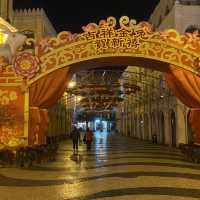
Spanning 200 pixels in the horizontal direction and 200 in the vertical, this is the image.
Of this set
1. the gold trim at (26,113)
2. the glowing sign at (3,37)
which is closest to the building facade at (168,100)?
the gold trim at (26,113)

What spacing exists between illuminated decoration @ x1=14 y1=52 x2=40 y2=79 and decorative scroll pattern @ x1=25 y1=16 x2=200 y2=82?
2.44 ft

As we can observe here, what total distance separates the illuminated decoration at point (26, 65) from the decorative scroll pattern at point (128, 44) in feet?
2.44

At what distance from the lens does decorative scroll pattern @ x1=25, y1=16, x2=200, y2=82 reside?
14.5 meters

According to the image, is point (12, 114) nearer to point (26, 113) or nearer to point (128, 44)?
point (26, 113)

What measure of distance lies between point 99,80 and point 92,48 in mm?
13481

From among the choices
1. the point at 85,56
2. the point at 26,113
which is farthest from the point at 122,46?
the point at 26,113

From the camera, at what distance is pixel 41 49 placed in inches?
588

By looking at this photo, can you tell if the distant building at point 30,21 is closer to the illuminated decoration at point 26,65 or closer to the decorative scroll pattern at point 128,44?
the illuminated decoration at point 26,65

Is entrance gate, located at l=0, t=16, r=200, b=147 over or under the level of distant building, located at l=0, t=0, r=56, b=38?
under

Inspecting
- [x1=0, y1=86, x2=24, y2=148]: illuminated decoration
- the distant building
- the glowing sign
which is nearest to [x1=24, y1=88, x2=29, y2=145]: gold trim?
[x1=0, y1=86, x2=24, y2=148]: illuminated decoration

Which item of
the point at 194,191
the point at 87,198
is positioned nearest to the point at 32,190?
the point at 87,198

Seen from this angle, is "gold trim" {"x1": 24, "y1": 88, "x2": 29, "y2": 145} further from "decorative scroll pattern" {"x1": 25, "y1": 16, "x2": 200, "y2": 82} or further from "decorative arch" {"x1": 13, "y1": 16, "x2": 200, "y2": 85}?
"decorative scroll pattern" {"x1": 25, "y1": 16, "x2": 200, "y2": 82}

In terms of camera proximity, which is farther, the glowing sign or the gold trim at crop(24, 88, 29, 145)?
the gold trim at crop(24, 88, 29, 145)

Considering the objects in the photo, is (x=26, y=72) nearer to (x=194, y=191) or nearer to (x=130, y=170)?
(x=130, y=170)
